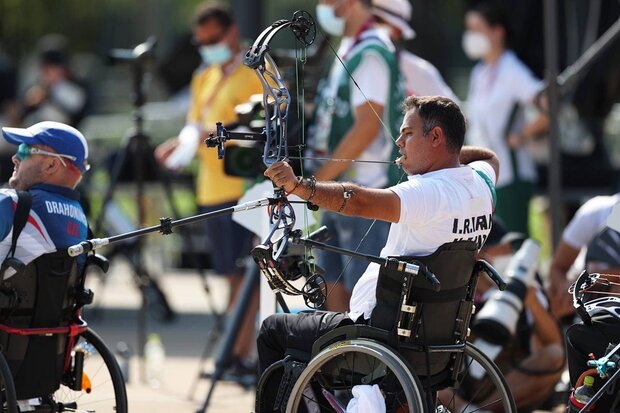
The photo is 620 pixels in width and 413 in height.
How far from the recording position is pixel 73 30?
1084 inches

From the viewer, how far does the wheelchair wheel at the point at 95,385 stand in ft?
17.8

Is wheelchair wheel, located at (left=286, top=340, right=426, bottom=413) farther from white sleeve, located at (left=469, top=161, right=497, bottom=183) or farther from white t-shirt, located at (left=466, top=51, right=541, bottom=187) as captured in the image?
white t-shirt, located at (left=466, top=51, right=541, bottom=187)

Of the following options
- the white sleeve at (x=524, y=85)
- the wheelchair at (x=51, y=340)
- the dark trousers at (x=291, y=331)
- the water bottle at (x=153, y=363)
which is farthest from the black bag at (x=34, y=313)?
the white sleeve at (x=524, y=85)

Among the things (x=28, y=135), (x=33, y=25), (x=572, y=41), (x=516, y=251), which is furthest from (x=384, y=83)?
(x=33, y=25)

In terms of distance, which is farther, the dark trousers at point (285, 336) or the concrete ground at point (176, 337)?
the concrete ground at point (176, 337)

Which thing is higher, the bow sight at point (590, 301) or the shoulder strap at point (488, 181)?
the shoulder strap at point (488, 181)

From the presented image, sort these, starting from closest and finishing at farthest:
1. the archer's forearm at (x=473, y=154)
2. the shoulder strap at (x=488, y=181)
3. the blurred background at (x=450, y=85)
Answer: the shoulder strap at (x=488, y=181), the archer's forearm at (x=473, y=154), the blurred background at (x=450, y=85)

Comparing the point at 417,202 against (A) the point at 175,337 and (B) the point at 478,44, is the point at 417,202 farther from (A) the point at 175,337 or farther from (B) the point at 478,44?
(A) the point at 175,337

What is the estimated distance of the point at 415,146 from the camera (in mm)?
5008

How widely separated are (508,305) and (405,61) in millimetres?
1607

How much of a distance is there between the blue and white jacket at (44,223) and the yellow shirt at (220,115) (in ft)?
8.65

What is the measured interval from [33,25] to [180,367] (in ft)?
61.3

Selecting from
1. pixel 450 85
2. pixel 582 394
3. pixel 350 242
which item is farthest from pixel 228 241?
pixel 450 85

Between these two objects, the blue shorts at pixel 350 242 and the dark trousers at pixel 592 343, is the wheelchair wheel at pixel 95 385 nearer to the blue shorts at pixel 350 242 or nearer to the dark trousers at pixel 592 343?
the blue shorts at pixel 350 242
